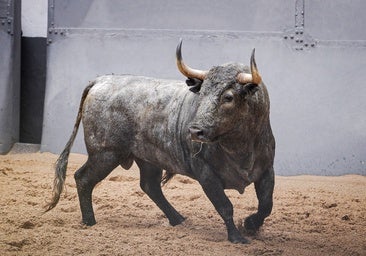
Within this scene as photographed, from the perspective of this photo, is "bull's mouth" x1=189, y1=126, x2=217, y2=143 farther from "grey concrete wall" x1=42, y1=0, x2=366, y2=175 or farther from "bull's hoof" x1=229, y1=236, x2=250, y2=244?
"grey concrete wall" x1=42, y1=0, x2=366, y2=175

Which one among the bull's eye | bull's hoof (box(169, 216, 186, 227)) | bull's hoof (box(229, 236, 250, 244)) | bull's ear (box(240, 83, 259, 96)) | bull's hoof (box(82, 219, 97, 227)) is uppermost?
bull's ear (box(240, 83, 259, 96))

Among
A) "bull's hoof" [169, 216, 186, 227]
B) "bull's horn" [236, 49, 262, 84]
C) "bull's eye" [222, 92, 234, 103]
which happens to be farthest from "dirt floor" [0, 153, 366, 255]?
"bull's horn" [236, 49, 262, 84]

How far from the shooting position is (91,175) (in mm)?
6105

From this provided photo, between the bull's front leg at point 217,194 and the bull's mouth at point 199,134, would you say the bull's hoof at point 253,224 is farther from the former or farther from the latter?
the bull's mouth at point 199,134

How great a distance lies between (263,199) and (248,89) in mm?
1077

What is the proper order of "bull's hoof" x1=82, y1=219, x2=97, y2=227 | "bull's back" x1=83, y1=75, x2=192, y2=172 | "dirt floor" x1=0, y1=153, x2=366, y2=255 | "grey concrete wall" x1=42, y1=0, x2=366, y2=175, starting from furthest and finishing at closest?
1. "grey concrete wall" x1=42, y1=0, x2=366, y2=175
2. "bull's hoof" x1=82, y1=219, x2=97, y2=227
3. "bull's back" x1=83, y1=75, x2=192, y2=172
4. "dirt floor" x1=0, y1=153, x2=366, y2=255

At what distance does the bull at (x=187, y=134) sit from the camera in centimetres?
502

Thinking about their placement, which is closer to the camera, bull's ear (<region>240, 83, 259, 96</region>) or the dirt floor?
the dirt floor

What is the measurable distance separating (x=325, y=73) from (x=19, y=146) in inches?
197

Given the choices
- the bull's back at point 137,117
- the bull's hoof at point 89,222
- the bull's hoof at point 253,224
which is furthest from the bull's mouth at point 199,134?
the bull's hoof at point 89,222

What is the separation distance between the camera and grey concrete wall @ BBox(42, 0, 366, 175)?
335 inches

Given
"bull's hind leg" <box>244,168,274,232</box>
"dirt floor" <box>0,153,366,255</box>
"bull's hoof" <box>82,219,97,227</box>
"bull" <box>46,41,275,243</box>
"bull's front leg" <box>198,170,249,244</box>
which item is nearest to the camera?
"dirt floor" <box>0,153,366,255</box>

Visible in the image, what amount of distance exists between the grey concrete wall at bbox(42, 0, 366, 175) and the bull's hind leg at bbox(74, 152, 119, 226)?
3.33 m

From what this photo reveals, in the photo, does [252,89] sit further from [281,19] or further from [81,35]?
[81,35]
